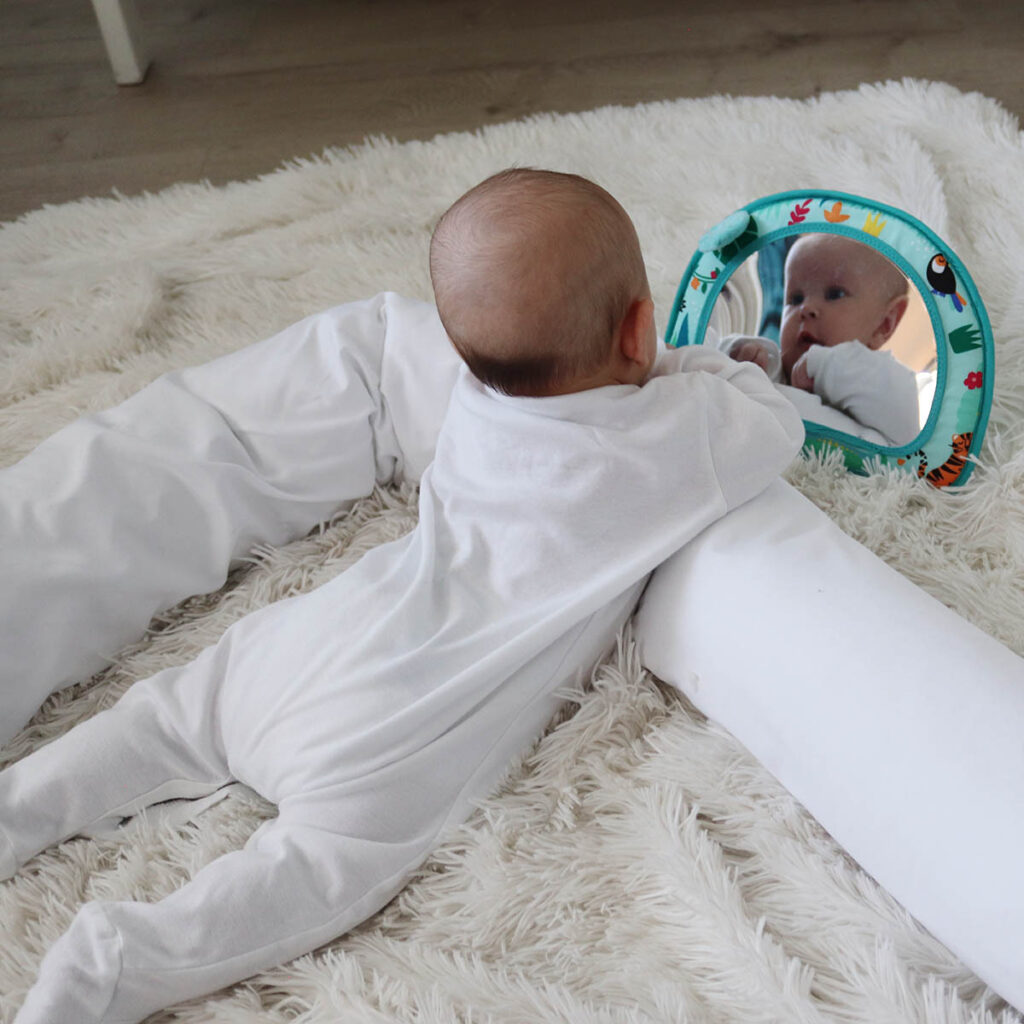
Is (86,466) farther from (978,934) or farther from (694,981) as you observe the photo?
(978,934)

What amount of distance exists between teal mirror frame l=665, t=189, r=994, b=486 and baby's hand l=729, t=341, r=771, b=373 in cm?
6

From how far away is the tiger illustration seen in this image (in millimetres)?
952

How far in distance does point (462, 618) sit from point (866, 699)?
10.6 inches

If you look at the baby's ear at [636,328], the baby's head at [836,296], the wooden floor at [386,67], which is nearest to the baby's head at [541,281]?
the baby's ear at [636,328]

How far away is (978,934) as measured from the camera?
24.9 inches

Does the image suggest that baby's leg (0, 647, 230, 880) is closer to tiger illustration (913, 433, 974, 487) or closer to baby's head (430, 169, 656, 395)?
baby's head (430, 169, 656, 395)

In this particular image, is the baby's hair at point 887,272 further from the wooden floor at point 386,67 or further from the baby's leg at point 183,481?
the wooden floor at point 386,67

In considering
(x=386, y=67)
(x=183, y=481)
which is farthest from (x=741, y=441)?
(x=386, y=67)

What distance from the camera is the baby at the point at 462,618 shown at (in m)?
0.72

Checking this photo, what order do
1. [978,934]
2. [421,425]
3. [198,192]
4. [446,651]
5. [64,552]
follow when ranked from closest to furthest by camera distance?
[978,934]
[446,651]
[64,552]
[421,425]
[198,192]

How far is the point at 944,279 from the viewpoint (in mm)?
917

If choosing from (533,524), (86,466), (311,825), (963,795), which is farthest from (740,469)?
(86,466)

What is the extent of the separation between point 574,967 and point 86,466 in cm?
54

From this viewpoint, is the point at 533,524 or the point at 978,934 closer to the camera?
the point at 978,934
